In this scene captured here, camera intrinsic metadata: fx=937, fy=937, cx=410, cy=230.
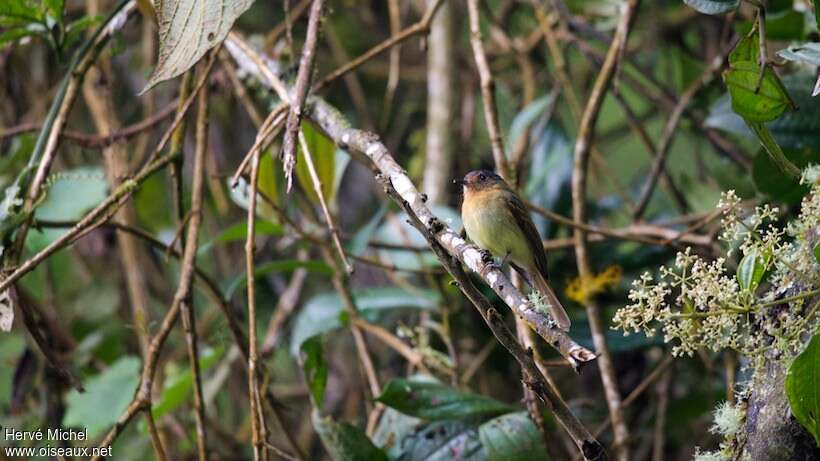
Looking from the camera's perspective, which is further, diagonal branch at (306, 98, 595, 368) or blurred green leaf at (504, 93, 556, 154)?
blurred green leaf at (504, 93, 556, 154)

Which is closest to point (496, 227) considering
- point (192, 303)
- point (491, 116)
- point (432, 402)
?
point (491, 116)

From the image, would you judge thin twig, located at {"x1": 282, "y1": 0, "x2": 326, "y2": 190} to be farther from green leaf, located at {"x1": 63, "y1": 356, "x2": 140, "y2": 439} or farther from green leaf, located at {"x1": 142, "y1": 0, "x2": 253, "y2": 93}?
green leaf, located at {"x1": 63, "y1": 356, "x2": 140, "y2": 439}

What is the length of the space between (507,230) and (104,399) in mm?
1372

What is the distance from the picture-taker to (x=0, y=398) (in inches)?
145

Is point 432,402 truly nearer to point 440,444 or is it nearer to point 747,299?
point 440,444

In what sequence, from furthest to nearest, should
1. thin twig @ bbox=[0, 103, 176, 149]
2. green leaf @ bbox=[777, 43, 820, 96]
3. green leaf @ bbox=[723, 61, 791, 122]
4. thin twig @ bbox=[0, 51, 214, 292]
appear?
thin twig @ bbox=[0, 103, 176, 149], thin twig @ bbox=[0, 51, 214, 292], green leaf @ bbox=[723, 61, 791, 122], green leaf @ bbox=[777, 43, 820, 96]

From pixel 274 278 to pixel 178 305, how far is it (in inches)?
59.1

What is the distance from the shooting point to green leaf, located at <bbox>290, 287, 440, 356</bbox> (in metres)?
2.60

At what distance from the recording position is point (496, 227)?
2.39 meters

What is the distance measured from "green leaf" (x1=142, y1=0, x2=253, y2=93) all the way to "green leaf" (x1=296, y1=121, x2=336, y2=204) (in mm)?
811

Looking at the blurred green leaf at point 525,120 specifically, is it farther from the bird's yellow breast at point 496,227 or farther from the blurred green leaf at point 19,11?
the blurred green leaf at point 19,11

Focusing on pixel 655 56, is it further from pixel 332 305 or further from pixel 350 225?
pixel 332 305

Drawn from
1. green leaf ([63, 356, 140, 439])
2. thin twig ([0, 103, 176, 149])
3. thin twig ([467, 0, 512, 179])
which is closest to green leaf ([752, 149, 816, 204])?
thin twig ([467, 0, 512, 179])

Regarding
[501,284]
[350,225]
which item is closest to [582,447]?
[501,284]
